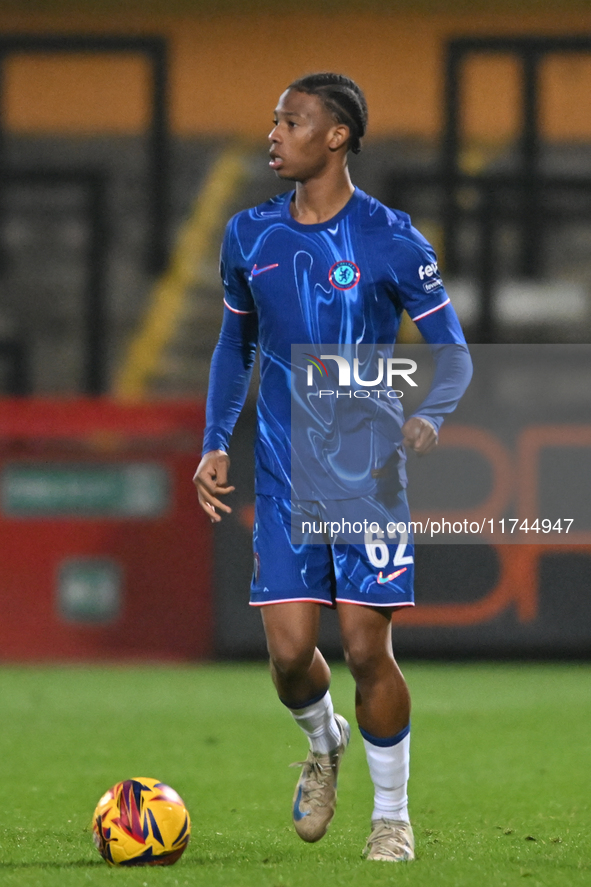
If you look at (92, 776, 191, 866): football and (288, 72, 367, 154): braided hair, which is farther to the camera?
(288, 72, 367, 154): braided hair

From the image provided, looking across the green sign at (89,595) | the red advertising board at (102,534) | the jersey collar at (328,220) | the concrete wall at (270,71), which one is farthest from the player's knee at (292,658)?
the concrete wall at (270,71)

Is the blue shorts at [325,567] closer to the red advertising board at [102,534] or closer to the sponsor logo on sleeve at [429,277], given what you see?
the sponsor logo on sleeve at [429,277]

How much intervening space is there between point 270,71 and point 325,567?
1125 cm

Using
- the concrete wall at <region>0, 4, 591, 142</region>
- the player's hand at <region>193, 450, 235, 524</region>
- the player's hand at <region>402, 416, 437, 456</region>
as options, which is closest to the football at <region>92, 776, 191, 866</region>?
the player's hand at <region>193, 450, 235, 524</region>

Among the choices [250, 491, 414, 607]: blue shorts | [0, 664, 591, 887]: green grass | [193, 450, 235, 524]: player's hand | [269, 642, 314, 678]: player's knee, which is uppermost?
[193, 450, 235, 524]: player's hand

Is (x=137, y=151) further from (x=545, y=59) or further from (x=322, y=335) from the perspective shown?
(x=322, y=335)

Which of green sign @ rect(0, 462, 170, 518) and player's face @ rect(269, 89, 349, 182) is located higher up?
player's face @ rect(269, 89, 349, 182)

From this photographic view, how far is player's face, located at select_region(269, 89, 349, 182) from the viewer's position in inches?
158

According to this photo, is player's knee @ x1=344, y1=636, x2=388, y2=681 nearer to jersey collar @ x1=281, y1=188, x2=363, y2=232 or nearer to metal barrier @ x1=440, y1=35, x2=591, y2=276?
jersey collar @ x1=281, y1=188, x2=363, y2=232

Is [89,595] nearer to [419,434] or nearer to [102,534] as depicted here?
[102,534]

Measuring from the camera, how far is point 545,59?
45.8 feet

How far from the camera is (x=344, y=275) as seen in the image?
396 cm

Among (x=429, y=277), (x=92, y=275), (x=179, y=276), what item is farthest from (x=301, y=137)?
(x=179, y=276)

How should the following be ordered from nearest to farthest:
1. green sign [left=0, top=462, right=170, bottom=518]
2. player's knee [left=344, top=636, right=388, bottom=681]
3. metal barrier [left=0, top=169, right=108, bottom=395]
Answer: player's knee [left=344, top=636, right=388, bottom=681], green sign [left=0, top=462, right=170, bottom=518], metal barrier [left=0, top=169, right=108, bottom=395]
